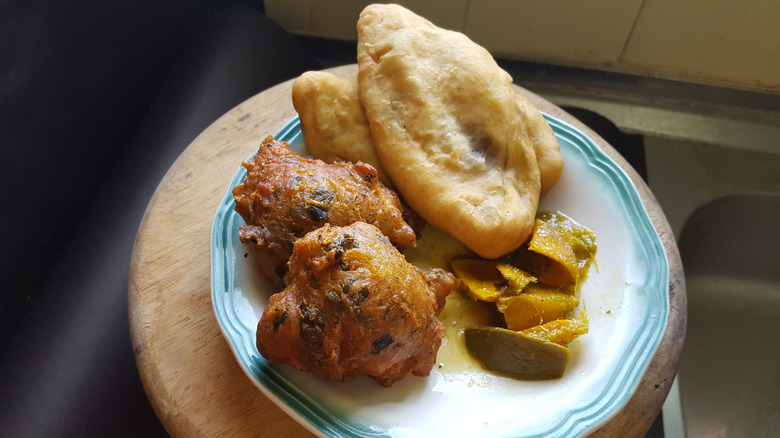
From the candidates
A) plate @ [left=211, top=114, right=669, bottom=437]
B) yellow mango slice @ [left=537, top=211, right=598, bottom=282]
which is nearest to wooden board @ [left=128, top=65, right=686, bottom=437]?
plate @ [left=211, top=114, right=669, bottom=437]

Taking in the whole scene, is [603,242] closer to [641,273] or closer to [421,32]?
[641,273]

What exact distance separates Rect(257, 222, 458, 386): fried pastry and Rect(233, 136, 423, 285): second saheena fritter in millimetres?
93

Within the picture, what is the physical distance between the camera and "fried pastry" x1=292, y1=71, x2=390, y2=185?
1246 mm

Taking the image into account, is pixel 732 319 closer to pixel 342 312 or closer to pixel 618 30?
pixel 618 30

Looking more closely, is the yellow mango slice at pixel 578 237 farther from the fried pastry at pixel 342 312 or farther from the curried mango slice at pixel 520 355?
the fried pastry at pixel 342 312

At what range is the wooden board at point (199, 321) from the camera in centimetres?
107

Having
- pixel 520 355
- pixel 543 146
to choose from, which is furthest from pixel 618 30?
pixel 520 355

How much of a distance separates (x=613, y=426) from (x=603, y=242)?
374 mm

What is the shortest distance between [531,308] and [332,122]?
57cm

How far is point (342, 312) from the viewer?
0.90m

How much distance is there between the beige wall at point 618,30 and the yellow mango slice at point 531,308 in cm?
129

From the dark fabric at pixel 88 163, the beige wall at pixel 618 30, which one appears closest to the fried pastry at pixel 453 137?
the dark fabric at pixel 88 163

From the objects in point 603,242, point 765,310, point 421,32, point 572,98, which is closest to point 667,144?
point 572,98

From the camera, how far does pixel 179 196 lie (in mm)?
1365
